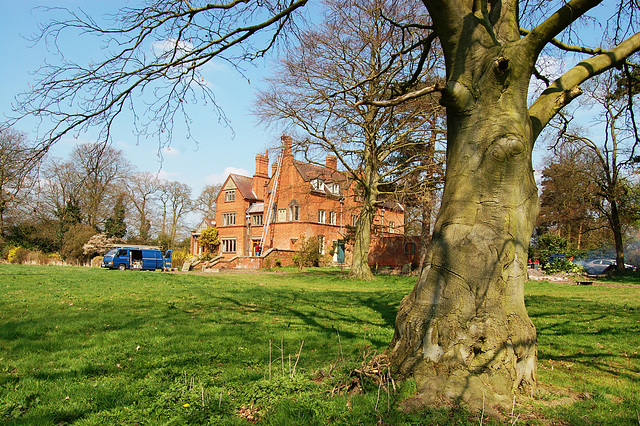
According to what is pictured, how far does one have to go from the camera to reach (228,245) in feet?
159

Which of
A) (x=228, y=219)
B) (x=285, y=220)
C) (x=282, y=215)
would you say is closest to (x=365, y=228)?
(x=285, y=220)

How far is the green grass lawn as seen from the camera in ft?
11.8

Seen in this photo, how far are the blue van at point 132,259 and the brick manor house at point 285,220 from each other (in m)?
4.88

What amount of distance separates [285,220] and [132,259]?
15.6 meters

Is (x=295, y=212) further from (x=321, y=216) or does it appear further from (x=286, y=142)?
(x=286, y=142)

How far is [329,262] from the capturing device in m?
39.6

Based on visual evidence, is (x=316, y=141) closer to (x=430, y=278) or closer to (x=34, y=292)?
(x=34, y=292)

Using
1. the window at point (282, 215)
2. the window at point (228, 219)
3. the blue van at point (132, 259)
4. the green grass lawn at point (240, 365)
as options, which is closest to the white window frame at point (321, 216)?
the window at point (282, 215)

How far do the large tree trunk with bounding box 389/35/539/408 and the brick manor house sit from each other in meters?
27.7

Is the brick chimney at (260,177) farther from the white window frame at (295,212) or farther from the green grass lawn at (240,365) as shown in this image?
the green grass lawn at (240,365)

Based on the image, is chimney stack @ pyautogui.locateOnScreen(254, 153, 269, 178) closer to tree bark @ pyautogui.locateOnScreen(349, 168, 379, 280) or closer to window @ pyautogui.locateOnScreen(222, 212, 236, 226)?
window @ pyautogui.locateOnScreen(222, 212, 236, 226)

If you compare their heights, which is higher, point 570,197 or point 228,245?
point 570,197

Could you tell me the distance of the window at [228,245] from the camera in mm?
47828

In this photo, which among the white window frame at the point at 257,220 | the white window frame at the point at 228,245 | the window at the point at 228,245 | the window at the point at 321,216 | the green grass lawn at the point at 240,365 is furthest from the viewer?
the window at the point at 228,245
